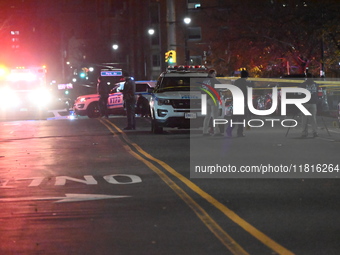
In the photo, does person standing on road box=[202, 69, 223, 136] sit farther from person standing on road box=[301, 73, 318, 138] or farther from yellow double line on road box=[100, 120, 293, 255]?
yellow double line on road box=[100, 120, 293, 255]

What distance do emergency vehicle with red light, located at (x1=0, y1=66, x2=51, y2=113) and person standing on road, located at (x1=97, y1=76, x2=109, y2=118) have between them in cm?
1225

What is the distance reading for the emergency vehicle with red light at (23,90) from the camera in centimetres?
5281

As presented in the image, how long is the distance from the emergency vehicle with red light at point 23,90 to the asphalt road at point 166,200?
104 ft

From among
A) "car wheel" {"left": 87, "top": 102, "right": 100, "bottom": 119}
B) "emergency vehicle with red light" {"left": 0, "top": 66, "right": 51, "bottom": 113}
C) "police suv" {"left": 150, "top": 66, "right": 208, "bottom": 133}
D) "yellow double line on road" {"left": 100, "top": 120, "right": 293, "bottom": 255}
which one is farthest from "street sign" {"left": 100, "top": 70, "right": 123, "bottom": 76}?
"yellow double line on road" {"left": 100, "top": 120, "right": 293, "bottom": 255}

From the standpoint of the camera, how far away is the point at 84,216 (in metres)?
10.1

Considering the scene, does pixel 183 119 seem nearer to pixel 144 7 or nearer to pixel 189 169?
pixel 189 169

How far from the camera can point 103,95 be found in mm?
39625

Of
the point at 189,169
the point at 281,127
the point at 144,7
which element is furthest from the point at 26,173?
the point at 144,7

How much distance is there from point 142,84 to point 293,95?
40.2 feet

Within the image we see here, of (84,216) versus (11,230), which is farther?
(84,216)

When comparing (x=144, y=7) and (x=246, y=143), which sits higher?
(x=144, y=7)

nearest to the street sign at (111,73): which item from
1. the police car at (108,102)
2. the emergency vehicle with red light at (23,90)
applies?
the emergency vehicle with red light at (23,90)

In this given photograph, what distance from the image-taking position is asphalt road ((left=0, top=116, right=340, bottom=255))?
27.1 ft

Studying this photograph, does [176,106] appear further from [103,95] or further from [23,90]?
[23,90]
